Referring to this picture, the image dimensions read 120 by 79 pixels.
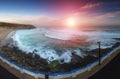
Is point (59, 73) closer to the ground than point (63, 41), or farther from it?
closer to the ground

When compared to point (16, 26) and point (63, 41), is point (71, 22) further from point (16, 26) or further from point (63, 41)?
point (16, 26)

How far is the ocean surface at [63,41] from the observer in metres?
2.73

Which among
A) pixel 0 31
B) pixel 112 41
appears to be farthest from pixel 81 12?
pixel 0 31

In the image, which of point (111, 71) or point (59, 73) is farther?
point (111, 71)

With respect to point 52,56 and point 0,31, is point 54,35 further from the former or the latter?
point 0,31

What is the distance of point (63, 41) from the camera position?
277 centimetres

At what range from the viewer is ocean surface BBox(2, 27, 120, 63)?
273cm

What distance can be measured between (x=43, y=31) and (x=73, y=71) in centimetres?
51

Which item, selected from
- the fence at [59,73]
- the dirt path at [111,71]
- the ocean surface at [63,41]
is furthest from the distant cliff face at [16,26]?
the dirt path at [111,71]

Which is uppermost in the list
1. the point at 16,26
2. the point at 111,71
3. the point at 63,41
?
the point at 16,26

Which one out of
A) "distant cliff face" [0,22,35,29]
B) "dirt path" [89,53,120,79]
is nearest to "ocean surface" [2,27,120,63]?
"distant cliff face" [0,22,35,29]

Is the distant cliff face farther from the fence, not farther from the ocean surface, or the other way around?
the fence

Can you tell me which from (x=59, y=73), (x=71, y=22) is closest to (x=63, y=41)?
(x=71, y=22)

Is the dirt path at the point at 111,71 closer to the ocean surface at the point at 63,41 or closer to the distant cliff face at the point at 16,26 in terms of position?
the ocean surface at the point at 63,41
